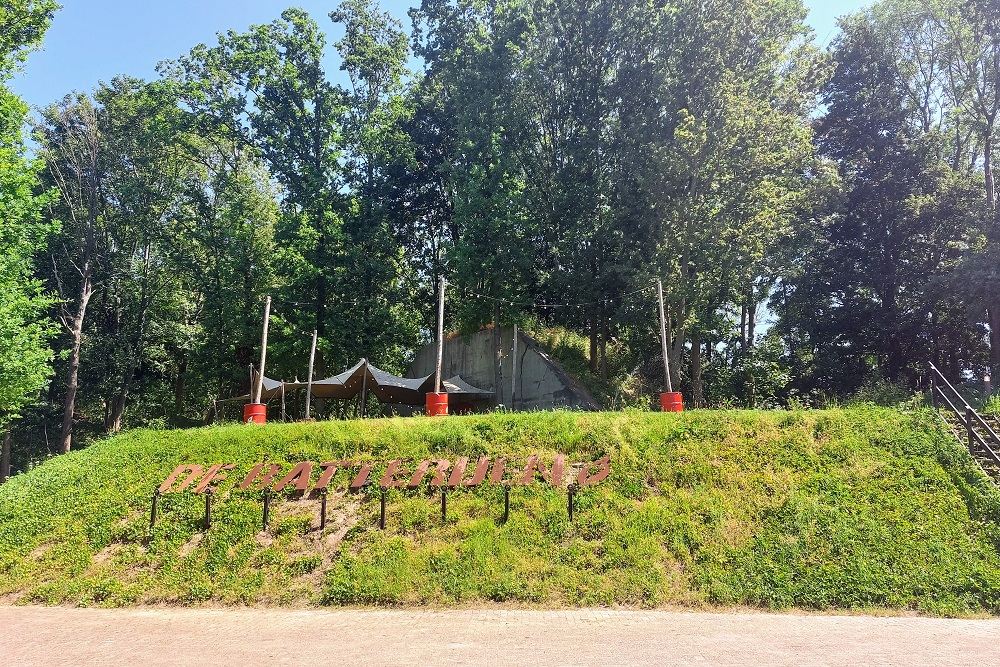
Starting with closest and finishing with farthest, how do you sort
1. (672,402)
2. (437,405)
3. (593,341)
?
(672,402) < (437,405) < (593,341)

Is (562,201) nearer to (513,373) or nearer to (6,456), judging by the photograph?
(513,373)

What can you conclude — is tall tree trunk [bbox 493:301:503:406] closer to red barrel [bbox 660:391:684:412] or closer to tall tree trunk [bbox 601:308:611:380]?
tall tree trunk [bbox 601:308:611:380]

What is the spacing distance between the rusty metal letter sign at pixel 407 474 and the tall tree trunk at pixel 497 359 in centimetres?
1333

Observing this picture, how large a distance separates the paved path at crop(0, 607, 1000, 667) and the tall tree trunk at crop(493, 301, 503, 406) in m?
16.8

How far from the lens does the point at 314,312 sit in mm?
28547

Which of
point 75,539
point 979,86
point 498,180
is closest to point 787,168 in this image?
point 498,180

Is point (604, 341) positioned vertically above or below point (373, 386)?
above

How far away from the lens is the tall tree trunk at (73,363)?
2525 centimetres

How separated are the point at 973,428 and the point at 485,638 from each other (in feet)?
33.1

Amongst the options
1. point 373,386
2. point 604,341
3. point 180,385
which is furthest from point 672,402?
point 180,385

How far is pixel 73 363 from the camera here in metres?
26.2

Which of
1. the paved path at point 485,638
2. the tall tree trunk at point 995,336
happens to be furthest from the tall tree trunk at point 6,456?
the tall tree trunk at point 995,336

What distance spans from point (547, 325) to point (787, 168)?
10906 millimetres

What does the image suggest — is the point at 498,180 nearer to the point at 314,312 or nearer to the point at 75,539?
the point at 314,312
